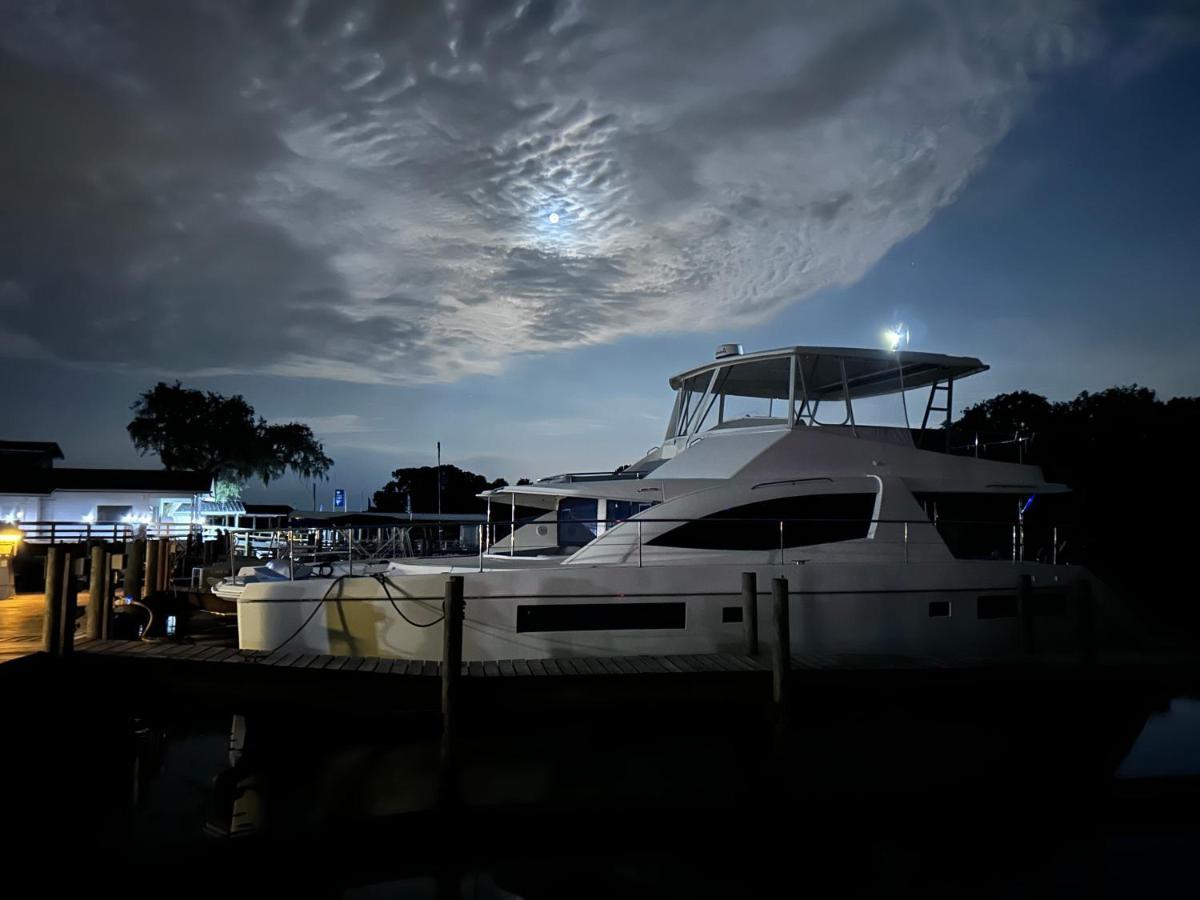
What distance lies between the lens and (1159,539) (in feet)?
85.7

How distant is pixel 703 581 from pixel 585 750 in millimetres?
2335

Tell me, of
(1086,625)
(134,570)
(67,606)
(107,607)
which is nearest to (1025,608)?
(1086,625)

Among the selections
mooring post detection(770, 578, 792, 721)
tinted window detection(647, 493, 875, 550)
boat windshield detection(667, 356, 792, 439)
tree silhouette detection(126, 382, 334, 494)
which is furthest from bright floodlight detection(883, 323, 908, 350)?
tree silhouette detection(126, 382, 334, 494)

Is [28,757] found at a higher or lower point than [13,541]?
lower

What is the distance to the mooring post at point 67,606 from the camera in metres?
7.52

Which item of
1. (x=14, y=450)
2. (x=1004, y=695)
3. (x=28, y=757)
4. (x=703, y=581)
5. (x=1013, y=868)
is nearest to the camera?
(x=1013, y=868)

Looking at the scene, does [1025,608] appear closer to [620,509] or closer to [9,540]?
[620,509]

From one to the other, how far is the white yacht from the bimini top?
41mm

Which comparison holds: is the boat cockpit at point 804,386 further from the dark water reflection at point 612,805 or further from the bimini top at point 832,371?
the dark water reflection at point 612,805

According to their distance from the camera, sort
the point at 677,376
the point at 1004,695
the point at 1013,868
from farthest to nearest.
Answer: the point at 677,376, the point at 1004,695, the point at 1013,868

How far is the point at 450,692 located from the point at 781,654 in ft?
10.9

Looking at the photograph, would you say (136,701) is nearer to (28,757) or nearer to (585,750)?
(28,757)

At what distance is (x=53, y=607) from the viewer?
24.8 ft

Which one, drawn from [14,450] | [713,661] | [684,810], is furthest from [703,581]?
[14,450]
